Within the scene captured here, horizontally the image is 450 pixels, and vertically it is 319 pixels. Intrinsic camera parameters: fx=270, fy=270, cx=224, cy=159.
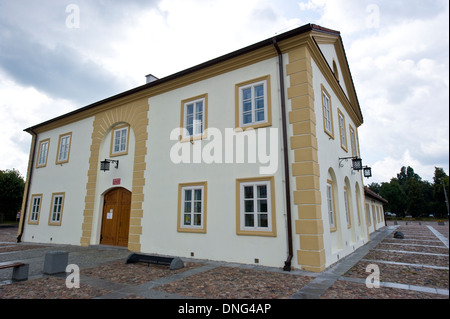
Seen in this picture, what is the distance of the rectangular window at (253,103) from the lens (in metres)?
8.60

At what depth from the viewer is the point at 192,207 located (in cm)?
955

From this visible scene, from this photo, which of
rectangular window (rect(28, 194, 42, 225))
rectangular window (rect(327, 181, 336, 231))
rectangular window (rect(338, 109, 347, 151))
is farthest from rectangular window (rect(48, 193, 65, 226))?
rectangular window (rect(338, 109, 347, 151))

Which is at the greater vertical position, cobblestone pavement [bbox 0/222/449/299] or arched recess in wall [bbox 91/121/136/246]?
arched recess in wall [bbox 91/121/136/246]

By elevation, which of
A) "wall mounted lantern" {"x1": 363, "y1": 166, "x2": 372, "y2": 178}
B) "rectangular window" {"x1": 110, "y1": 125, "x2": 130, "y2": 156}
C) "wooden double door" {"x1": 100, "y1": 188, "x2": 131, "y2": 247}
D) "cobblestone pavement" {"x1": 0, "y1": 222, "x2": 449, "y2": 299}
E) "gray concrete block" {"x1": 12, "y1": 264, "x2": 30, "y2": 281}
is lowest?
"cobblestone pavement" {"x1": 0, "y1": 222, "x2": 449, "y2": 299}

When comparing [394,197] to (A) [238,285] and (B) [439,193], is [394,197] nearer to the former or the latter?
(B) [439,193]

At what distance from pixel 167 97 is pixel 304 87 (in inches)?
231

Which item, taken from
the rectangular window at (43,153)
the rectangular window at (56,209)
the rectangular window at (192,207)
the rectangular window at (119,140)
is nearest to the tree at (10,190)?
the rectangular window at (43,153)

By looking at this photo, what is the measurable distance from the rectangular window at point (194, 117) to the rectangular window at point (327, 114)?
424 cm

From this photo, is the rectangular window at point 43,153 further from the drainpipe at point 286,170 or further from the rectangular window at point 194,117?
the drainpipe at point 286,170

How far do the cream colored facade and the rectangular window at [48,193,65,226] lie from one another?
0.22 feet

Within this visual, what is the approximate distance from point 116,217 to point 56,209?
15.7 feet

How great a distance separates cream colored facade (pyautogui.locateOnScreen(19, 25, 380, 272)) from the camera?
7.67 m

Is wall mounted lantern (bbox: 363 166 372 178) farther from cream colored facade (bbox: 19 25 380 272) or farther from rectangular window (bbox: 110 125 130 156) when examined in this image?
rectangular window (bbox: 110 125 130 156)

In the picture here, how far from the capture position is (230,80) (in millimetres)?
9594
